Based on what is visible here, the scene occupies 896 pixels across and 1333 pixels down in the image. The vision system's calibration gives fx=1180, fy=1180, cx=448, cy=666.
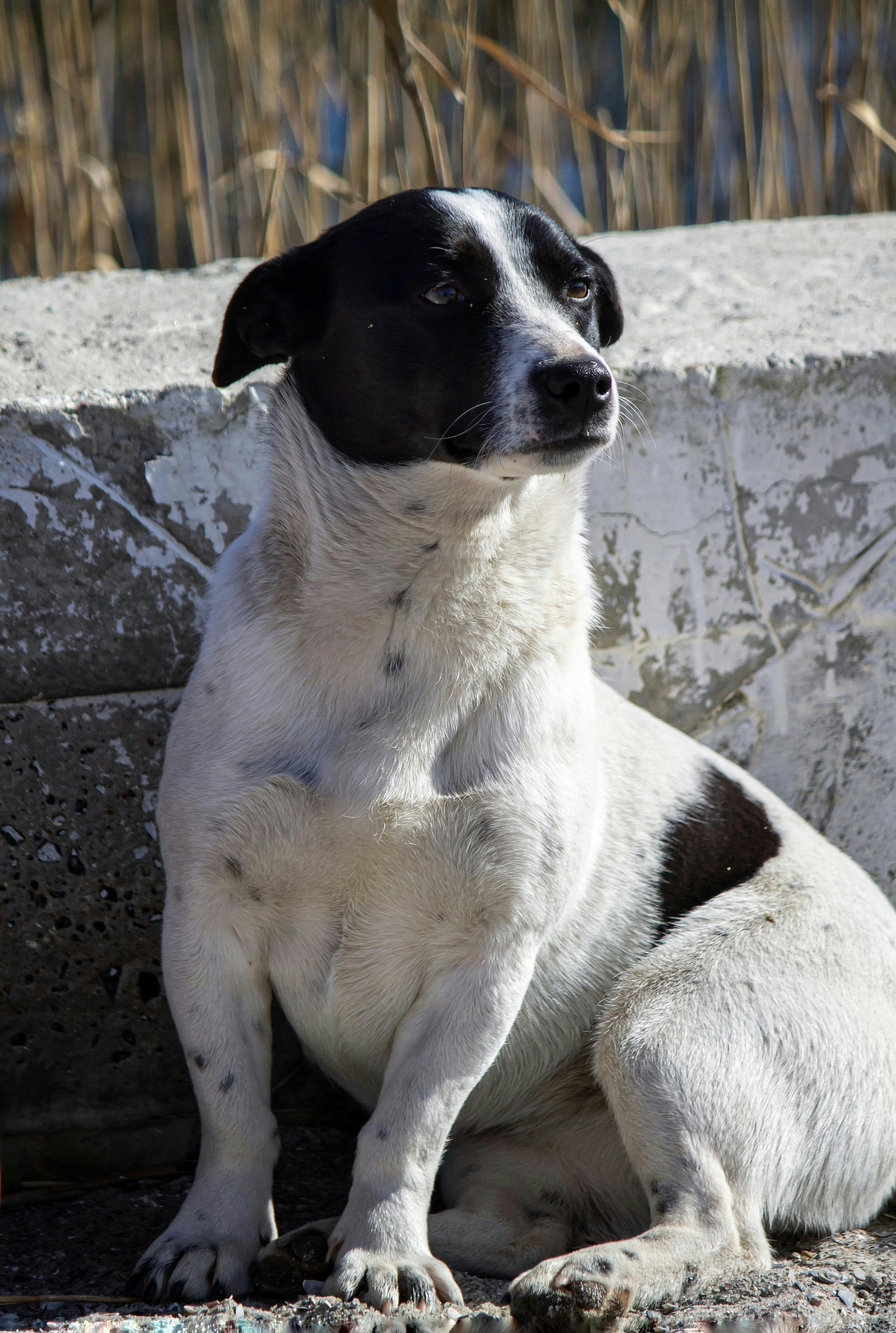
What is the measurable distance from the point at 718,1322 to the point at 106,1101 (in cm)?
128

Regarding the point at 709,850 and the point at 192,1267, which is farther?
the point at 709,850

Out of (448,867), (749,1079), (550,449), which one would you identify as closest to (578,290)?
(550,449)

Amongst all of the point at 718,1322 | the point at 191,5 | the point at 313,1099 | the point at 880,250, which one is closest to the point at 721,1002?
the point at 718,1322

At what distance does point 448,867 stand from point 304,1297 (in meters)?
0.64

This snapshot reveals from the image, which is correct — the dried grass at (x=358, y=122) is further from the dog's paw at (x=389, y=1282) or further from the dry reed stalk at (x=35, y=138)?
the dog's paw at (x=389, y=1282)

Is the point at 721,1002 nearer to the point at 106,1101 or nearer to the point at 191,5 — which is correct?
the point at 106,1101

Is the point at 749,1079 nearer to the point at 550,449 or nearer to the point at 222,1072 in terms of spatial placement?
the point at 222,1072

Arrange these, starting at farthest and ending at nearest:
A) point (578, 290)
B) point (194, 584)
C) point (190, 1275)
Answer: point (194, 584)
point (578, 290)
point (190, 1275)

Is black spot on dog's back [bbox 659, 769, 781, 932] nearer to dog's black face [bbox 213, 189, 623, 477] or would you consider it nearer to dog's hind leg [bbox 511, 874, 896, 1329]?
dog's hind leg [bbox 511, 874, 896, 1329]

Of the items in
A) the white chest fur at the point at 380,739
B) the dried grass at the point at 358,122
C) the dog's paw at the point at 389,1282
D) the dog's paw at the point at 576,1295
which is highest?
the dried grass at the point at 358,122

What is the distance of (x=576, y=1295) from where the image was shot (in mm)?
1612

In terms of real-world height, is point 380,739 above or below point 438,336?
below

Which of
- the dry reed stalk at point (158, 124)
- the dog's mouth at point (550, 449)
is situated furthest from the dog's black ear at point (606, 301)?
the dry reed stalk at point (158, 124)

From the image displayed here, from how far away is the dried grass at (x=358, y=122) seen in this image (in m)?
3.60
